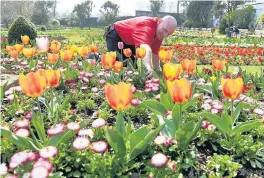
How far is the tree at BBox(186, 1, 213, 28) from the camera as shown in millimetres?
50969

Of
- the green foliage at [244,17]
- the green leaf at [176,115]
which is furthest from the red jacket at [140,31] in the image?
the green foliage at [244,17]

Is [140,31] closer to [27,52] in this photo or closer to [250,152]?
[27,52]

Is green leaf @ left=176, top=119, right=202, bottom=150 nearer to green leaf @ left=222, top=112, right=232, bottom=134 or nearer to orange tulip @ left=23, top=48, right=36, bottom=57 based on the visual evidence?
green leaf @ left=222, top=112, right=232, bottom=134

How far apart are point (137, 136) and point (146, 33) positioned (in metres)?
2.59

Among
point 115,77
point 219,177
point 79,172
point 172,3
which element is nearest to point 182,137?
point 219,177

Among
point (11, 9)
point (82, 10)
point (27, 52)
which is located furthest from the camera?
point (82, 10)

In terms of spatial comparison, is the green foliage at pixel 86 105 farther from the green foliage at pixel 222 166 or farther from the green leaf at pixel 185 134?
the green foliage at pixel 222 166

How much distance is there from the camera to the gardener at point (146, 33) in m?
4.05

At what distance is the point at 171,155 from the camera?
206 cm

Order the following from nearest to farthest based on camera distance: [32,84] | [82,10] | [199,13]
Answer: [32,84] < [199,13] < [82,10]

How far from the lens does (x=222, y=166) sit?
192cm

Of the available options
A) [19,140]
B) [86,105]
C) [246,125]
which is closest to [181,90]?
[246,125]

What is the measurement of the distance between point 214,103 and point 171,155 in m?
0.84

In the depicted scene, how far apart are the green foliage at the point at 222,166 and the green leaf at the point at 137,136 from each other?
1.40 ft
